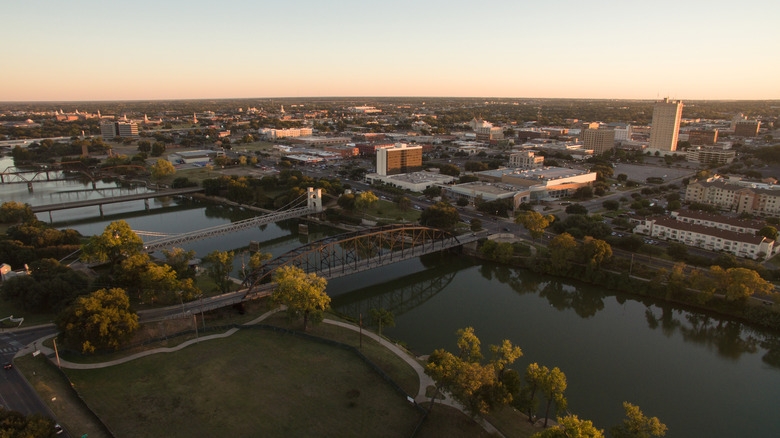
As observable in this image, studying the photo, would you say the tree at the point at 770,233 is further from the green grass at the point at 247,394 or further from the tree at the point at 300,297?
the tree at the point at 300,297

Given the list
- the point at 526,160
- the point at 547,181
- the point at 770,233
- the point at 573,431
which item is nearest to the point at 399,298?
the point at 573,431

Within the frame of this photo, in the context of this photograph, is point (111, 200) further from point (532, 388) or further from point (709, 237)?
point (709, 237)

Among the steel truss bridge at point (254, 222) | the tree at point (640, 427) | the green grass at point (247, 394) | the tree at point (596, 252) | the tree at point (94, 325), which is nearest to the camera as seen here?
the tree at point (640, 427)

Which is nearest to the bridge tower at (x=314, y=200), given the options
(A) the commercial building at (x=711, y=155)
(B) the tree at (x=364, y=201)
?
(B) the tree at (x=364, y=201)

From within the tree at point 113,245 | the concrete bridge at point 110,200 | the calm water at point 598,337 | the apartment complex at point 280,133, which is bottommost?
the calm water at point 598,337

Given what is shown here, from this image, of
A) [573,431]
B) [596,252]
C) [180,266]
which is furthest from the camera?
[596,252]

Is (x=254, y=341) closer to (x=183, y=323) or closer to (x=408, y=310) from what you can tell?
(x=183, y=323)

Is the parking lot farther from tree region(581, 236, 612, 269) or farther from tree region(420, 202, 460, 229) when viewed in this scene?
tree region(581, 236, 612, 269)
